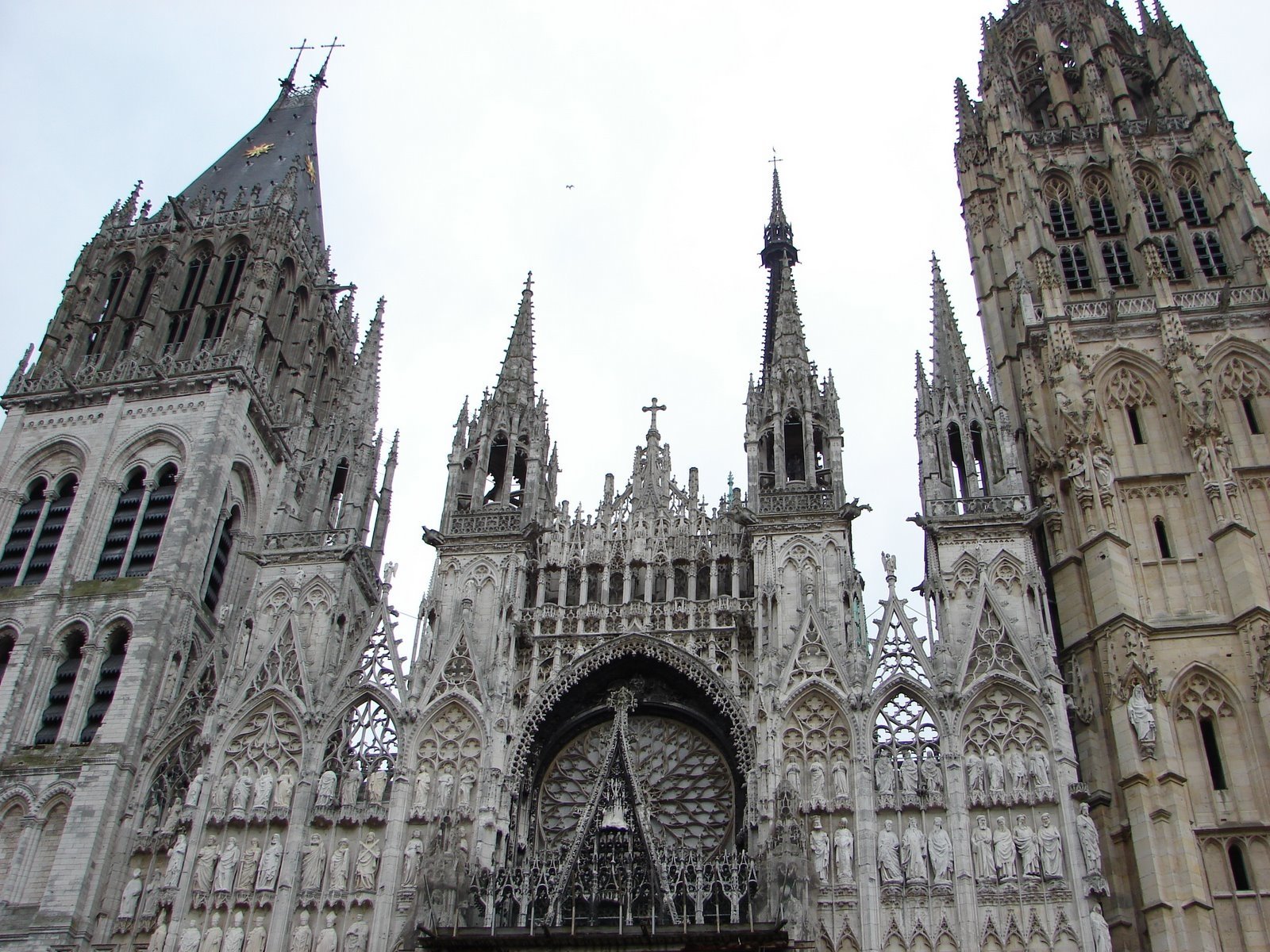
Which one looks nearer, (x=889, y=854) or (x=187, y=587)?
(x=889, y=854)

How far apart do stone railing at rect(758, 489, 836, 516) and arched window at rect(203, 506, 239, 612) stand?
46.9 feet

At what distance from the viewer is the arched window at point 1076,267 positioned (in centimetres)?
3266

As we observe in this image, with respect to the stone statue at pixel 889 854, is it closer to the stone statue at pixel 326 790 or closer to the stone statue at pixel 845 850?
the stone statue at pixel 845 850

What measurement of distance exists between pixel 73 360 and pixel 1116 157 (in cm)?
2966

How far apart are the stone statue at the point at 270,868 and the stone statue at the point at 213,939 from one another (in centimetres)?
92

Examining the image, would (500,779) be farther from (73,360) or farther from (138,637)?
(73,360)

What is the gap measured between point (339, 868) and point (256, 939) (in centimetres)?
183

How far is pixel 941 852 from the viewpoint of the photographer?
21.6 metres

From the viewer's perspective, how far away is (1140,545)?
26453 millimetres

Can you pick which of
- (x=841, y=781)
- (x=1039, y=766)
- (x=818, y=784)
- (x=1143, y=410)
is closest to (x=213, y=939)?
(x=818, y=784)

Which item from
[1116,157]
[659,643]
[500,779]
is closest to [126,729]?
[500,779]

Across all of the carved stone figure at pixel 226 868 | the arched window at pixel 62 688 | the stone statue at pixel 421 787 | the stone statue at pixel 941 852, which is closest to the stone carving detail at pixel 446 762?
the stone statue at pixel 421 787

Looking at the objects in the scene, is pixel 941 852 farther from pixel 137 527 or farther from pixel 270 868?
pixel 137 527

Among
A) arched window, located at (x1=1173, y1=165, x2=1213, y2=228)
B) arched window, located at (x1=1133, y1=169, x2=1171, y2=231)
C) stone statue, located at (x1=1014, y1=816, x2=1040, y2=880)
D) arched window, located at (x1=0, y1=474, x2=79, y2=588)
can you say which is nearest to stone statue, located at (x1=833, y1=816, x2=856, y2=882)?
stone statue, located at (x1=1014, y1=816, x2=1040, y2=880)
